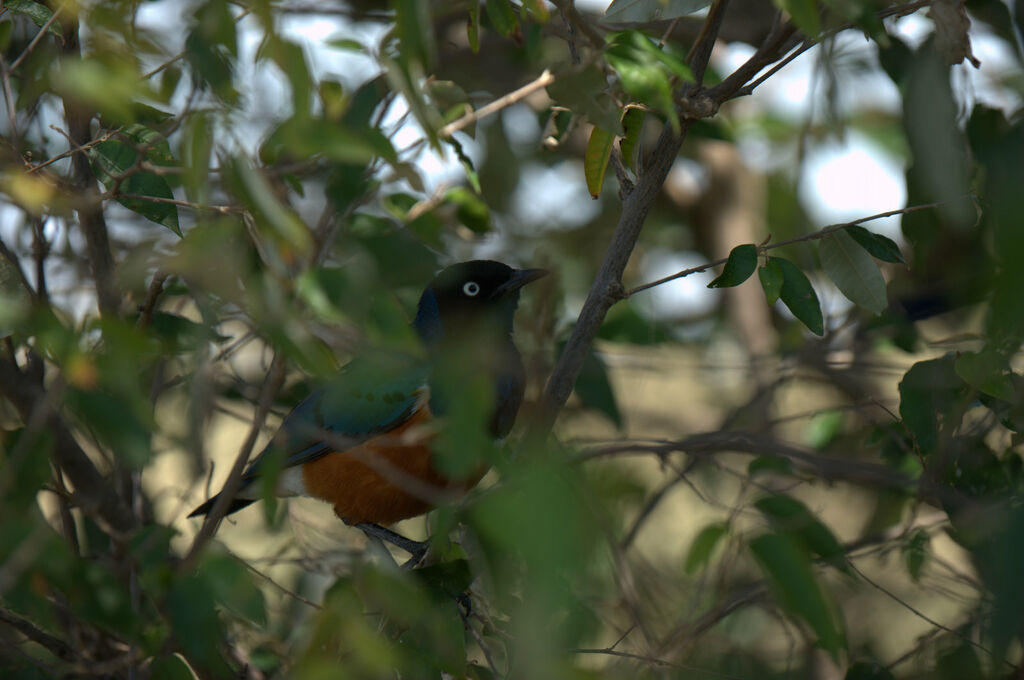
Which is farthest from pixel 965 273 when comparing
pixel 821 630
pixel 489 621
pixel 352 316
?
pixel 352 316

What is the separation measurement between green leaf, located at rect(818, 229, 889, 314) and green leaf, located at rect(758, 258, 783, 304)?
22 centimetres

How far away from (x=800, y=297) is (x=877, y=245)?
0.94ft

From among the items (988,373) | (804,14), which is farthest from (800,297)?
(804,14)

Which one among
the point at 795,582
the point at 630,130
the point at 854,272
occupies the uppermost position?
the point at 630,130

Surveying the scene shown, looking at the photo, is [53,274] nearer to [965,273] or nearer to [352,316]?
[352,316]

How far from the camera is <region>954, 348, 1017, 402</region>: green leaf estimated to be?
2617mm

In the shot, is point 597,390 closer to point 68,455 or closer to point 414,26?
point 68,455

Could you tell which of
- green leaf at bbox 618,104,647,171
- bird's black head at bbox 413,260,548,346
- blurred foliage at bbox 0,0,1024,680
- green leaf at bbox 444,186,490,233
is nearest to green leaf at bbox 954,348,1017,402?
blurred foliage at bbox 0,0,1024,680

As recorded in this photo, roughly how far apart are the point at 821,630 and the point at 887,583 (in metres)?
4.56

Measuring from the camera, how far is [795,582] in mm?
1773

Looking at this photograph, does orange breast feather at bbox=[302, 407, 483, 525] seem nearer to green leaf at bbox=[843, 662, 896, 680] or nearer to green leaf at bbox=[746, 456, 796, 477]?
green leaf at bbox=[746, 456, 796, 477]

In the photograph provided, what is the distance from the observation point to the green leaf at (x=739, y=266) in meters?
2.68

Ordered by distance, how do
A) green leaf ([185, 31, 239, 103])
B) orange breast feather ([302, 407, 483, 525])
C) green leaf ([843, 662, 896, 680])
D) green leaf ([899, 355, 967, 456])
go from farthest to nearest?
1. orange breast feather ([302, 407, 483, 525])
2. green leaf ([843, 662, 896, 680])
3. green leaf ([899, 355, 967, 456])
4. green leaf ([185, 31, 239, 103])

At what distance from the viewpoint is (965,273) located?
4.24 metres
